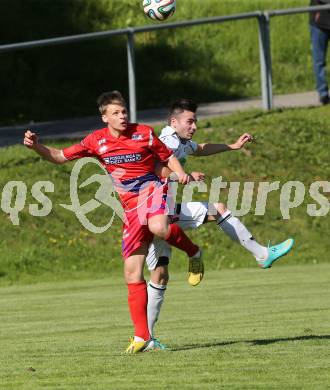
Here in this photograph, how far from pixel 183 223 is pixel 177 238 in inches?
18.0

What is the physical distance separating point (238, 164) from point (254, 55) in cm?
805

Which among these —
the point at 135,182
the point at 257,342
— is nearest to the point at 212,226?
the point at 257,342

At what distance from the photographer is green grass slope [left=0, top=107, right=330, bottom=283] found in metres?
21.3

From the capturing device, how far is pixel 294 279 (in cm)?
1891

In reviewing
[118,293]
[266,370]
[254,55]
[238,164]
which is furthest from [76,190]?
[266,370]

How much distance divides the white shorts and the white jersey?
1.70 ft

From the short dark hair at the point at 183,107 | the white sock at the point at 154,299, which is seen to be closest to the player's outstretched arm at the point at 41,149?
the short dark hair at the point at 183,107

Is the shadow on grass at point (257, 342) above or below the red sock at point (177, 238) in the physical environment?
below

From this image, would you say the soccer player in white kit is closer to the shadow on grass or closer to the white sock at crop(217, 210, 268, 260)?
the white sock at crop(217, 210, 268, 260)

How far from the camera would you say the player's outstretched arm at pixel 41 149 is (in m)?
11.7

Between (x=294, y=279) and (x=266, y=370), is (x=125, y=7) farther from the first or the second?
(x=266, y=370)
